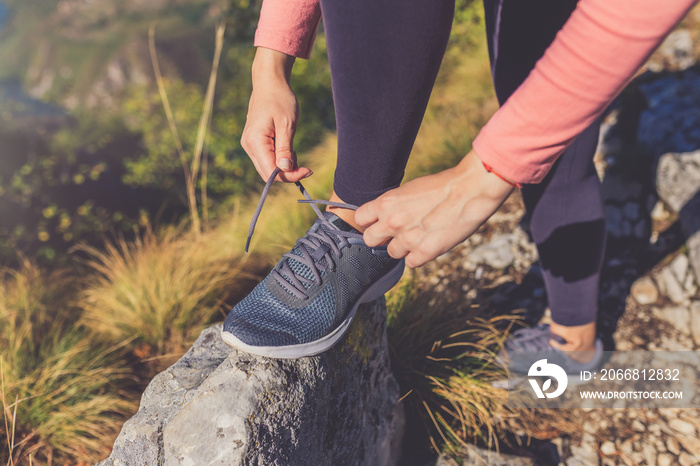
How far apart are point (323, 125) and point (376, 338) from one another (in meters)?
4.24

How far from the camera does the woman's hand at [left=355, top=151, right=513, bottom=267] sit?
0.71 m

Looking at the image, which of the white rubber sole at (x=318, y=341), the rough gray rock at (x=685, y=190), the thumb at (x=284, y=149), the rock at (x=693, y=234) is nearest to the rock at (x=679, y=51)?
the rough gray rock at (x=685, y=190)

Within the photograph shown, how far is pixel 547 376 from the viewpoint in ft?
5.16

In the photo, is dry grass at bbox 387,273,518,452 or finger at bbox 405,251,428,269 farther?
dry grass at bbox 387,273,518,452

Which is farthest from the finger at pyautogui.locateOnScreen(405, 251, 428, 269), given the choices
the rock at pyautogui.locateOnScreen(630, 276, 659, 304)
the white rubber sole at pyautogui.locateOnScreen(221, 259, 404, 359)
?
the rock at pyautogui.locateOnScreen(630, 276, 659, 304)

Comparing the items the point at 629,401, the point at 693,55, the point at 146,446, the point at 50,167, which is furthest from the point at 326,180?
the point at 50,167

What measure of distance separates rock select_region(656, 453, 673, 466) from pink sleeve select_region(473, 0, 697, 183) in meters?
1.33

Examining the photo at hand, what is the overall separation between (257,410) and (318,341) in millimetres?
194

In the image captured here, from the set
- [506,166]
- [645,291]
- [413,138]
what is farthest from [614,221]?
[506,166]

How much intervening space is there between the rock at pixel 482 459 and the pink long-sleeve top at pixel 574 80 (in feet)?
3.52

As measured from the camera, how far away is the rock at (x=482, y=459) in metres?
1.34

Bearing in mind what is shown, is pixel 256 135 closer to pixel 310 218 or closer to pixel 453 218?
pixel 453 218

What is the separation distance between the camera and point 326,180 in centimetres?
326

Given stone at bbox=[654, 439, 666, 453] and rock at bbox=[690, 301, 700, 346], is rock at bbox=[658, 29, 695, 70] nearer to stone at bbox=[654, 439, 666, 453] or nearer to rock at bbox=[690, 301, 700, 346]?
rock at bbox=[690, 301, 700, 346]
